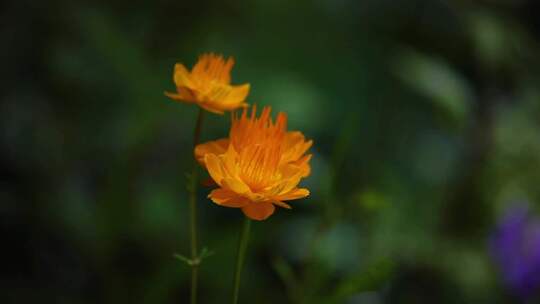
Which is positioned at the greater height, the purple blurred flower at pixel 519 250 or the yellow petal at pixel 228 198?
the purple blurred flower at pixel 519 250

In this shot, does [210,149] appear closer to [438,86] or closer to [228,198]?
[228,198]

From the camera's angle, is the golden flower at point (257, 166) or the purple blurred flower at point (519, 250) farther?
the purple blurred flower at point (519, 250)

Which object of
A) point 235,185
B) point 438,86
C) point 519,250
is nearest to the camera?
point 235,185

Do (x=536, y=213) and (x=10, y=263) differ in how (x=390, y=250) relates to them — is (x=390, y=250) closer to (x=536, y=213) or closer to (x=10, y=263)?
(x=536, y=213)

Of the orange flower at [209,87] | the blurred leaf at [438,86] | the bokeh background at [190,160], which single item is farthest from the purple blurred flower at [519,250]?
the orange flower at [209,87]

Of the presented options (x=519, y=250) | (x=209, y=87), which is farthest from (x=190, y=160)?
(x=209, y=87)

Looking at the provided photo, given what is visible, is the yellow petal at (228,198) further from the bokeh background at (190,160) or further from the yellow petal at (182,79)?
the bokeh background at (190,160)
